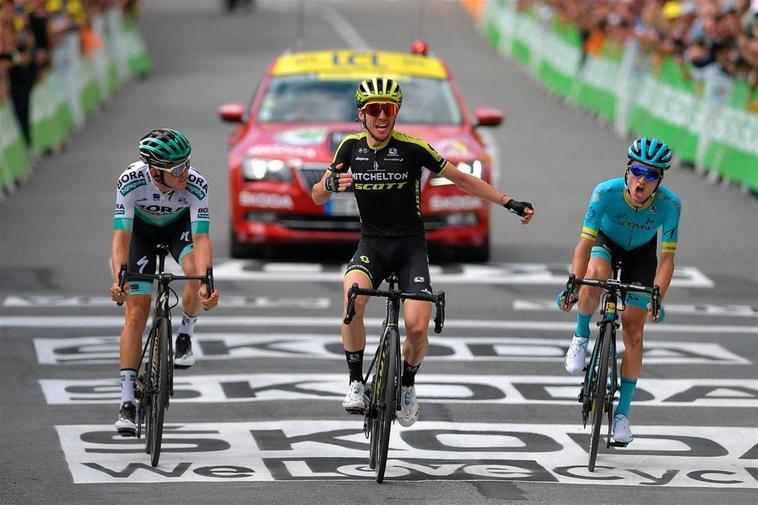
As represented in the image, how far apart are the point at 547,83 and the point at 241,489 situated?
A: 29.9 meters

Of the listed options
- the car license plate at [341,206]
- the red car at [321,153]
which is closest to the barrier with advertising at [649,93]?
the red car at [321,153]

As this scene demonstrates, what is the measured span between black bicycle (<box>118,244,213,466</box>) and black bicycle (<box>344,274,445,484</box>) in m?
0.94

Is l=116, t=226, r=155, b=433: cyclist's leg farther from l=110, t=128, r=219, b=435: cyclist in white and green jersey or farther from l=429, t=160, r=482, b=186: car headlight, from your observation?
l=429, t=160, r=482, b=186: car headlight

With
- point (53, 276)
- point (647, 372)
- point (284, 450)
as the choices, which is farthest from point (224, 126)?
point (284, 450)

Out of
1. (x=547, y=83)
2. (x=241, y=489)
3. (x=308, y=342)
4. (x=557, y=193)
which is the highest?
(x=241, y=489)

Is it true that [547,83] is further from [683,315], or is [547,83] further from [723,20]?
[683,315]

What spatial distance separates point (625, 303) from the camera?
413 inches

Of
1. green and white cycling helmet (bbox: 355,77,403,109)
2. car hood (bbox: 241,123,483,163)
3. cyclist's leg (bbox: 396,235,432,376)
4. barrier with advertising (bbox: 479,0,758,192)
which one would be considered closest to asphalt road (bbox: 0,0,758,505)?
Result: cyclist's leg (bbox: 396,235,432,376)

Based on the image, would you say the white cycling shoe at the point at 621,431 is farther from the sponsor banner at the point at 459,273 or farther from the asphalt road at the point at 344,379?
the sponsor banner at the point at 459,273

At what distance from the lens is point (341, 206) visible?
1717 cm

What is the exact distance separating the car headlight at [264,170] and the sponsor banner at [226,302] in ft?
5.36

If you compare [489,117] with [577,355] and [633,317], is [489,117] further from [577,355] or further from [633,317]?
[633,317]

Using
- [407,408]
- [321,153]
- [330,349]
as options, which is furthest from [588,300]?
[321,153]

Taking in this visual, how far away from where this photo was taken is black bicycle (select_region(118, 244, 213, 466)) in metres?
9.93
